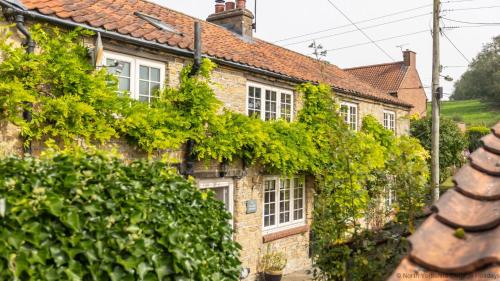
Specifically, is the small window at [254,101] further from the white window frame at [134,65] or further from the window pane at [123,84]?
the window pane at [123,84]

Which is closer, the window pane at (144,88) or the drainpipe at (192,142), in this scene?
the window pane at (144,88)

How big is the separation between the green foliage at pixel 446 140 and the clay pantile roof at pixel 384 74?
4.43 m

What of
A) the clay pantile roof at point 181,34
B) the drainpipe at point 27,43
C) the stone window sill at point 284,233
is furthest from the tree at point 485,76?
the drainpipe at point 27,43

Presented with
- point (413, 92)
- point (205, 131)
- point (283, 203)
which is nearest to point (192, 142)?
point (205, 131)

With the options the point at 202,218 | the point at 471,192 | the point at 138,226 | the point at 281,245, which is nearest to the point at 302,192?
the point at 281,245

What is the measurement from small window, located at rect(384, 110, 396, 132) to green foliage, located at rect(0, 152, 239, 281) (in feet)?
51.2

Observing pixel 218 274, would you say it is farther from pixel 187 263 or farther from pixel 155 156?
pixel 155 156

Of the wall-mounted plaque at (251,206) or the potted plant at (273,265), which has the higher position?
the wall-mounted plaque at (251,206)

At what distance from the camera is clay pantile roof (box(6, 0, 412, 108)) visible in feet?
25.7

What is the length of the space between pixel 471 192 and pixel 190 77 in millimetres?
8051

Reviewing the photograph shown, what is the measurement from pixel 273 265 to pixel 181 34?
6705mm

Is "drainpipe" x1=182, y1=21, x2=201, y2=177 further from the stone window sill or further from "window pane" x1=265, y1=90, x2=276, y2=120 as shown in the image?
the stone window sill

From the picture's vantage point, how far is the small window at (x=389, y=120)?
61.0 ft

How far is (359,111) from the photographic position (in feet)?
52.7
